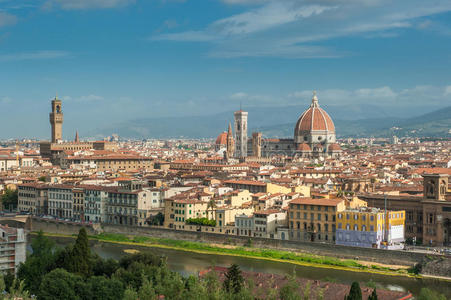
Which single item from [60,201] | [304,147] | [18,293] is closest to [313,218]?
[18,293]

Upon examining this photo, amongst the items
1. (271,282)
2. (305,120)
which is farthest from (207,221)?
(305,120)

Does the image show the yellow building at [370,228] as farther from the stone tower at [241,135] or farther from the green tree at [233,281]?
the stone tower at [241,135]

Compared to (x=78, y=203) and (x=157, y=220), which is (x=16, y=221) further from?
(x=157, y=220)

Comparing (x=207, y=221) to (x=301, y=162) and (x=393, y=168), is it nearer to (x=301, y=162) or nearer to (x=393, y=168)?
(x=393, y=168)

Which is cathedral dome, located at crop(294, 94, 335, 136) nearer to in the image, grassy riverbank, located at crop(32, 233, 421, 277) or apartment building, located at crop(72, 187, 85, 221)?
apartment building, located at crop(72, 187, 85, 221)

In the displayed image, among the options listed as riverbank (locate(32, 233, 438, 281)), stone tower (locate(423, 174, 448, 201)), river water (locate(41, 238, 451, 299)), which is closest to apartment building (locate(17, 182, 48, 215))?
riverbank (locate(32, 233, 438, 281))

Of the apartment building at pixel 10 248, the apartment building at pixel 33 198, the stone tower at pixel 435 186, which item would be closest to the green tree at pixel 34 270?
the apartment building at pixel 10 248
